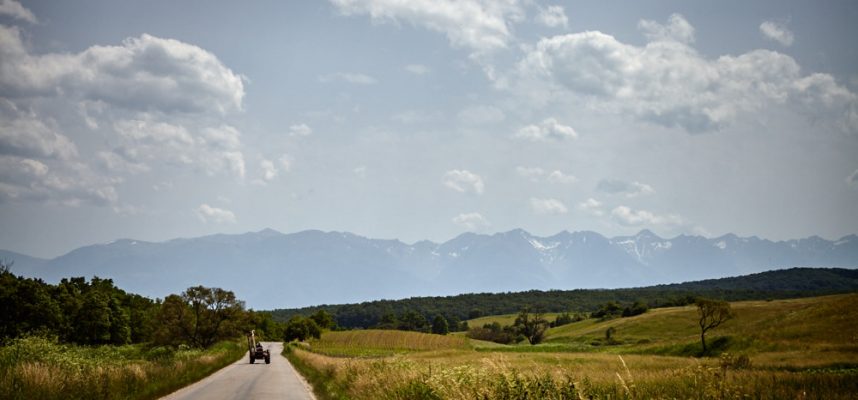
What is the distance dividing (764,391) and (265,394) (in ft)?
75.6

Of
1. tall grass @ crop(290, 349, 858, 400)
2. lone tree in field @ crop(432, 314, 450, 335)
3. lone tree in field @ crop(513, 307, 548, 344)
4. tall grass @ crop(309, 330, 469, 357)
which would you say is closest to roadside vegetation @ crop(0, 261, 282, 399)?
tall grass @ crop(290, 349, 858, 400)

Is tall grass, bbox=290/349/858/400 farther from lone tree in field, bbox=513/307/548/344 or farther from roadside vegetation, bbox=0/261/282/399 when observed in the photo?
lone tree in field, bbox=513/307/548/344

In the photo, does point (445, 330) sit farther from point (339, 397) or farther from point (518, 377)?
point (518, 377)

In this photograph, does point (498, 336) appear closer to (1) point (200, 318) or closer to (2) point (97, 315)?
(1) point (200, 318)

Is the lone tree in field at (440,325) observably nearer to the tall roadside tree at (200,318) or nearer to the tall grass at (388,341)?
the tall grass at (388,341)

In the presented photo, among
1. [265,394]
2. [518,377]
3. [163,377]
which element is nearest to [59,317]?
[163,377]

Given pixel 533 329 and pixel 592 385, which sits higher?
pixel 592 385

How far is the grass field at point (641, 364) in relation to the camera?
1295 cm

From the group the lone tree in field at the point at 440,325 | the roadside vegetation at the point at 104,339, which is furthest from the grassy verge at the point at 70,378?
the lone tree in field at the point at 440,325

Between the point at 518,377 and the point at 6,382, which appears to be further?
the point at 6,382

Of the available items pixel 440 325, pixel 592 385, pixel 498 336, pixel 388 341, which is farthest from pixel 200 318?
pixel 440 325

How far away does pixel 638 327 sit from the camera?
4722 inches

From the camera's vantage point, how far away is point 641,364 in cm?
4503

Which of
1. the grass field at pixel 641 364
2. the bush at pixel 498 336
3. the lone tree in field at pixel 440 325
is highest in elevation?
the grass field at pixel 641 364
